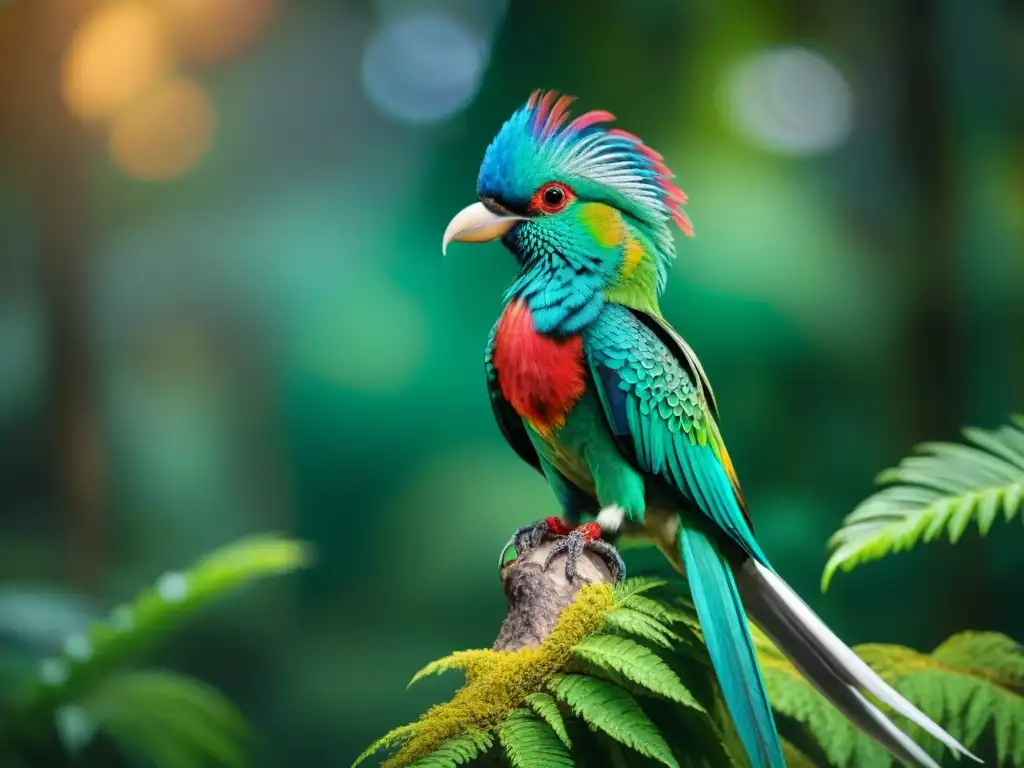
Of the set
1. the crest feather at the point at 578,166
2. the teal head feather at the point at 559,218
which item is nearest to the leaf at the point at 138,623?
the teal head feather at the point at 559,218

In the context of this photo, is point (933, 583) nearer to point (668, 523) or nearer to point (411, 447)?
point (668, 523)

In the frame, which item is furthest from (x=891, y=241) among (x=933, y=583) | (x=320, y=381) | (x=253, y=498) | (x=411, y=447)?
(x=253, y=498)

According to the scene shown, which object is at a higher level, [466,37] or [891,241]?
[466,37]

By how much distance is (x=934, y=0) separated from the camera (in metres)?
2.35

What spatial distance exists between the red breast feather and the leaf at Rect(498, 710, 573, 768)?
51cm

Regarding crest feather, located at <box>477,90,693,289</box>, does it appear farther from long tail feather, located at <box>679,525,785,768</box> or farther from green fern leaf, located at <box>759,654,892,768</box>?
green fern leaf, located at <box>759,654,892,768</box>

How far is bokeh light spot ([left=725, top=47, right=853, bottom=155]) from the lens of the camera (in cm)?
230

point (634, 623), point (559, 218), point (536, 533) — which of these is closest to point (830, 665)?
point (634, 623)

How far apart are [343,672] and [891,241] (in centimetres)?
184

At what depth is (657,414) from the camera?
150 centimetres

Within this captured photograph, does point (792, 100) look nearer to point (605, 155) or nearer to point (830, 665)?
point (605, 155)

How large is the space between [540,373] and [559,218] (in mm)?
299

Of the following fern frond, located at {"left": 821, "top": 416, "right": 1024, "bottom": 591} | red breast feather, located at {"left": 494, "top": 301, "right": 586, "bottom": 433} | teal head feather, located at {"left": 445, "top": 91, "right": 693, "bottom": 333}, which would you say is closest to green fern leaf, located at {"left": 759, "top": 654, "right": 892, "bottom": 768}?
fern frond, located at {"left": 821, "top": 416, "right": 1024, "bottom": 591}

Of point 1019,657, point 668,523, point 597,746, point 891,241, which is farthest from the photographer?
point 891,241
